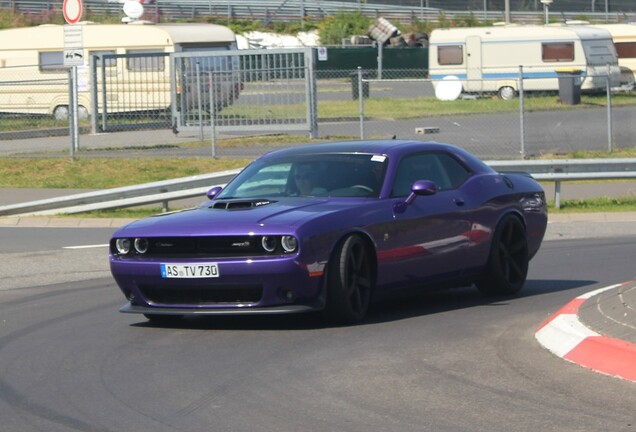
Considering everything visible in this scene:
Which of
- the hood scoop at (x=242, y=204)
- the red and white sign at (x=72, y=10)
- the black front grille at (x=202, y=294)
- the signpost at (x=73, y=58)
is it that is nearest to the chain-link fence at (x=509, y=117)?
the signpost at (x=73, y=58)

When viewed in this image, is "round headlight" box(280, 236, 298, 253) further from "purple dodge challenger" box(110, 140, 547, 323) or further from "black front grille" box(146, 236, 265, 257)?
"black front grille" box(146, 236, 265, 257)

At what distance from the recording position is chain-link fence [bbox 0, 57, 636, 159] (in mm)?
26156

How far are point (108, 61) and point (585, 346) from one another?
1010 inches

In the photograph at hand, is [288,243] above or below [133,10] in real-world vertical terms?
below

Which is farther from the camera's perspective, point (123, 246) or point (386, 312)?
point (386, 312)

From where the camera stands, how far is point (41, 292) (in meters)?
11.4

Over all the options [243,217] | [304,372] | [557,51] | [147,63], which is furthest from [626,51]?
[304,372]

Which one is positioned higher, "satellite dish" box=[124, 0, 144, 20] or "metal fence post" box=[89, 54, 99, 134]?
"satellite dish" box=[124, 0, 144, 20]

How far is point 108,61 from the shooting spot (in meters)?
31.7

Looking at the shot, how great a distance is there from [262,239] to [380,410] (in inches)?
96.5

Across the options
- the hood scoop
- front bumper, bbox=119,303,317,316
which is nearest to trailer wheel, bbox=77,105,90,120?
the hood scoop

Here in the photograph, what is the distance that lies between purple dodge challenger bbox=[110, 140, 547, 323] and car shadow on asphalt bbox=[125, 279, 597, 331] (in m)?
0.14

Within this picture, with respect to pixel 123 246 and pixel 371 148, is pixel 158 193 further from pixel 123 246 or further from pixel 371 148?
pixel 123 246

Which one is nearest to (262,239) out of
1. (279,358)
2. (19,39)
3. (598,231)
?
(279,358)
